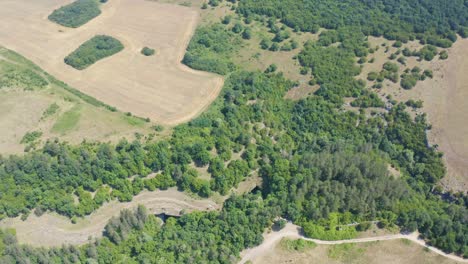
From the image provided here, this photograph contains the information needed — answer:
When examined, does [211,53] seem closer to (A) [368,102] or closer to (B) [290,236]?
(A) [368,102]

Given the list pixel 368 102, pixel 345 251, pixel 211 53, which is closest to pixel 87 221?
pixel 345 251

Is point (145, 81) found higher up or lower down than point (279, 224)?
higher up

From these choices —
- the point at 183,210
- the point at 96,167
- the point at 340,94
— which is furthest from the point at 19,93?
the point at 340,94

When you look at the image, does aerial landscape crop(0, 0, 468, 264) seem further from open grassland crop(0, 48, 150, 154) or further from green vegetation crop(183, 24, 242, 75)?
green vegetation crop(183, 24, 242, 75)

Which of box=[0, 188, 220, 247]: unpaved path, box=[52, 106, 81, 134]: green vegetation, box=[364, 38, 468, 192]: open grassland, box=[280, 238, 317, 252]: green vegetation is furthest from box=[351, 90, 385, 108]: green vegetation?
box=[52, 106, 81, 134]: green vegetation

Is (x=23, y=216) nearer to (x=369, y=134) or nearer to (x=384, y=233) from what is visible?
(x=384, y=233)
